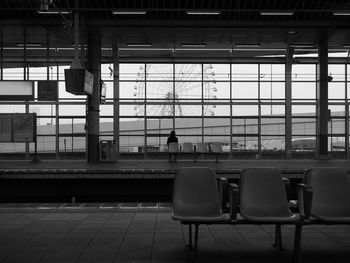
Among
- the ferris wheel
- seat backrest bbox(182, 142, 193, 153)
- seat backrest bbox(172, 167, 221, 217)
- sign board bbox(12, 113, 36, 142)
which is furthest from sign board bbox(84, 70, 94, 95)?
the ferris wheel

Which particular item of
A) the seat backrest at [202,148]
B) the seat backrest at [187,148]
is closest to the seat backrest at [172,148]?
the seat backrest at [187,148]

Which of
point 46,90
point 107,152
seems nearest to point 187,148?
point 107,152

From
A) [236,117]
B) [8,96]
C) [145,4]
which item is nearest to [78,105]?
[236,117]

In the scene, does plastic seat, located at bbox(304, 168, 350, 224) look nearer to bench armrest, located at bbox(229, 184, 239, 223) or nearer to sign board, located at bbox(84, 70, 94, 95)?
bench armrest, located at bbox(229, 184, 239, 223)

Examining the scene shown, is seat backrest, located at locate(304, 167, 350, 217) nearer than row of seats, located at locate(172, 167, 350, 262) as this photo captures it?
No

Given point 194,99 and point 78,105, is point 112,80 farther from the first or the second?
point 194,99

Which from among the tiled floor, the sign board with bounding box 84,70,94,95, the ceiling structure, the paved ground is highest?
the ceiling structure

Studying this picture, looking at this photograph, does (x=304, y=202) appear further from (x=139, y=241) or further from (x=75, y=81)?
(x=75, y=81)

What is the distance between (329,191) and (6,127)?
1467 cm

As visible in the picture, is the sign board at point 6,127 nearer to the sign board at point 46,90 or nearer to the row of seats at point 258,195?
the sign board at point 46,90

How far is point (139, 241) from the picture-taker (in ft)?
23.4

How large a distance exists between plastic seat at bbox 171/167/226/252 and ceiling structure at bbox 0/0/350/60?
23.3ft

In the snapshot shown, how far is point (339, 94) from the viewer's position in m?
29.1

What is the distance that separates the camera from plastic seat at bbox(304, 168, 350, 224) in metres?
6.50
